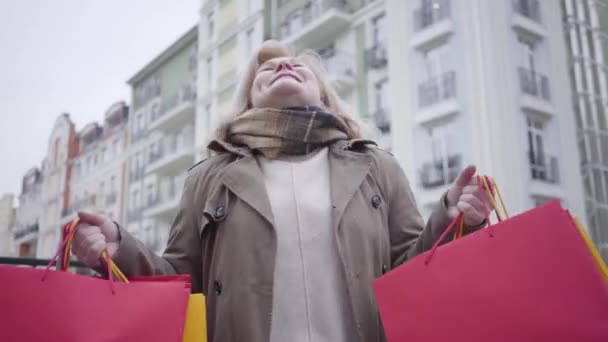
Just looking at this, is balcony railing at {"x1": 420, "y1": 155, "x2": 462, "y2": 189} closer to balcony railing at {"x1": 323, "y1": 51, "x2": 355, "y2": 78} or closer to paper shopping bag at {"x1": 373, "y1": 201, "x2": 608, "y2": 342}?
balcony railing at {"x1": 323, "y1": 51, "x2": 355, "y2": 78}

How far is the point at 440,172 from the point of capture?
480 cm

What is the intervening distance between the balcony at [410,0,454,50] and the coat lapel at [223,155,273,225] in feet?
13.2

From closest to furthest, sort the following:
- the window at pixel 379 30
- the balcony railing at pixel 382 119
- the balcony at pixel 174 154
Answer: the window at pixel 379 30
the balcony railing at pixel 382 119
the balcony at pixel 174 154

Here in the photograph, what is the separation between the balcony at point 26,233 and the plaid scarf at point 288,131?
10.8ft

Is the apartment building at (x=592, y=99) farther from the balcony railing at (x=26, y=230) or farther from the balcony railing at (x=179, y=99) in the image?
the balcony railing at (x=179, y=99)

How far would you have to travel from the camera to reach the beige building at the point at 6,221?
357 cm

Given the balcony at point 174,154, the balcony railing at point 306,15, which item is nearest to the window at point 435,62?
the balcony railing at point 306,15

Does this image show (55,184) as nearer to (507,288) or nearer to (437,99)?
(437,99)

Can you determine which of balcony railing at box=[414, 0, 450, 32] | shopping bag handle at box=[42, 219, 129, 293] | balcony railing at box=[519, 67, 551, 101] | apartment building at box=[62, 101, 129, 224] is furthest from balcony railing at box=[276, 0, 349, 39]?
shopping bag handle at box=[42, 219, 129, 293]

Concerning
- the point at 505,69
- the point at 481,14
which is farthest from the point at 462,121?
the point at 481,14

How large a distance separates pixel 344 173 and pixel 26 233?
376 cm

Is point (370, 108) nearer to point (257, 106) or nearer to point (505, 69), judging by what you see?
point (505, 69)

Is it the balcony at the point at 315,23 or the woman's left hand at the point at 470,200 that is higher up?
the balcony at the point at 315,23

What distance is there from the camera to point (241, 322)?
1.02 meters
